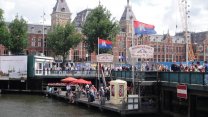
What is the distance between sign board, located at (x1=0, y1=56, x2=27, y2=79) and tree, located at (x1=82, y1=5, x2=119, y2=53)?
59.3ft

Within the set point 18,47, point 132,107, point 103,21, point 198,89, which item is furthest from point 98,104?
point 18,47

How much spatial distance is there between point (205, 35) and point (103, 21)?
244ft

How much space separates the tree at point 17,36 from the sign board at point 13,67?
16.4 meters

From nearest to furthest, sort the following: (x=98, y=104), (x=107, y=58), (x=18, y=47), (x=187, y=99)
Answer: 1. (x=187, y=99)
2. (x=98, y=104)
3. (x=107, y=58)
4. (x=18, y=47)

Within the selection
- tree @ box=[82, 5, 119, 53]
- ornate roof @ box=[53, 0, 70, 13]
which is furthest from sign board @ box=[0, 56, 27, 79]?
ornate roof @ box=[53, 0, 70, 13]

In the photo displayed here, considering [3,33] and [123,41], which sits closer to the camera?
[3,33]

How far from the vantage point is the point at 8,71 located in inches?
2452

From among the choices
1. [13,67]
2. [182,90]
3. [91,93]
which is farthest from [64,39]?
[182,90]

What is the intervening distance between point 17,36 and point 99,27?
18597mm

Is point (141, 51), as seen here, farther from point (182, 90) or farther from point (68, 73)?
point (68, 73)

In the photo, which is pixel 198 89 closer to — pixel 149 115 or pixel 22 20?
pixel 149 115

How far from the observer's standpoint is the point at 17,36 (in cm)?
8088

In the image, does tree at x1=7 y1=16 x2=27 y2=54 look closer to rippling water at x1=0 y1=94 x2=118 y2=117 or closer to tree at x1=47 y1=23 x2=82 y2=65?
tree at x1=47 y1=23 x2=82 y2=65

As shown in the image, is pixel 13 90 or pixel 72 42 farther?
pixel 72 42
